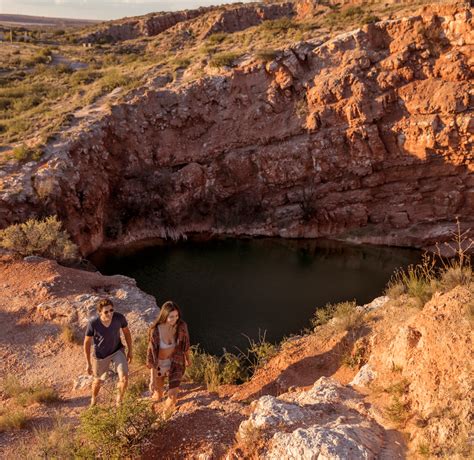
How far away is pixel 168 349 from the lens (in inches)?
230

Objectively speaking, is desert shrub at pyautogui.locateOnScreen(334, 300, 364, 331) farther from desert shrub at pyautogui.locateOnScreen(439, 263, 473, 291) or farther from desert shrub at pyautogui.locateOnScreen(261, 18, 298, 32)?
desert shrub at pyautogui.locateOnScreen(261, 18, 298, 32)

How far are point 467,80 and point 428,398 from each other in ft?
59.4

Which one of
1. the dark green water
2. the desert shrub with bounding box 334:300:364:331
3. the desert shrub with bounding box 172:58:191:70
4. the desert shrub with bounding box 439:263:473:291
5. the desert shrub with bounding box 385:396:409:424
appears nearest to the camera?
the desert shrub with bounding box 385:396:409:424

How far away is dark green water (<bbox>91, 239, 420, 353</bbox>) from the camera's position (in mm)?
12734

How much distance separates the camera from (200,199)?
2081 centimetres

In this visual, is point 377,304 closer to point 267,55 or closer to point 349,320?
Answer: point 349,320

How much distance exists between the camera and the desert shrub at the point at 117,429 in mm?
4352

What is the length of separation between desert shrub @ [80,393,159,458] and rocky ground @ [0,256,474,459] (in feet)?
0.61

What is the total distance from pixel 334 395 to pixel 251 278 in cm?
1129

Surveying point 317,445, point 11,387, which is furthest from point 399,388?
point 11,387

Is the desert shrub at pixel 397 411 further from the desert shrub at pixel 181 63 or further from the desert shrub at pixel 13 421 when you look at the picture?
the desert shrub at pixel 181 63

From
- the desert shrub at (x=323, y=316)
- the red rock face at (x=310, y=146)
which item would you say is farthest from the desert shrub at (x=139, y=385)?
the red rock face at (x=310, y=146)

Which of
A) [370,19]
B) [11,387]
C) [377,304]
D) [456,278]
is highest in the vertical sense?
[370,19]

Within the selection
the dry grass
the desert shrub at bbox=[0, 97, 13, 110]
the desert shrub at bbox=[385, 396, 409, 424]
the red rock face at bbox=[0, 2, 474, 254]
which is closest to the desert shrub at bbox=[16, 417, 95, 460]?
the desert shrub at bbox=[385, 396, 409, 424]
